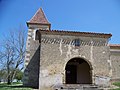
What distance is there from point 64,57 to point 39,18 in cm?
912

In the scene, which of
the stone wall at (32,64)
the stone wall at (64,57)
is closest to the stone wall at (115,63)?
the stone wall at (64,57)

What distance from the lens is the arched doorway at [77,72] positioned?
16.9 m

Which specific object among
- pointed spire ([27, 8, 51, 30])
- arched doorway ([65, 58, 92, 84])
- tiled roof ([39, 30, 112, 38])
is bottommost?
arched doorway ([65, 58, 92, 84])

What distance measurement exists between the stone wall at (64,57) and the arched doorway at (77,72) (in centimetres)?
229

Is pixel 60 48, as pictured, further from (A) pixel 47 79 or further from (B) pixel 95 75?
(B) pixel 95 75

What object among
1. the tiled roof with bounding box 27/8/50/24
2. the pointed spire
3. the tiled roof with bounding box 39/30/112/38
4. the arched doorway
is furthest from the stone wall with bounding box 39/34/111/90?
the tiled roof with bounding box 27/8/50/24

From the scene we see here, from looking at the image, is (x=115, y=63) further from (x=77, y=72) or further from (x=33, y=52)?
(x=33, y=52)

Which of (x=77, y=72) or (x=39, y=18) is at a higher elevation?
(x=39, y=18)

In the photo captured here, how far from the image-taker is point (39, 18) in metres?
21.4

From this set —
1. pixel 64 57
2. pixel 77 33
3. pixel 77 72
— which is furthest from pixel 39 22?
pixel 64 57

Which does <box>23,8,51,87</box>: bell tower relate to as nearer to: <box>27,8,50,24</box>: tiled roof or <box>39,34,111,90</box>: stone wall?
<box>27,8,50,24</box>: tiled roof

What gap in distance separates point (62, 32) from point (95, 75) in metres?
4.77

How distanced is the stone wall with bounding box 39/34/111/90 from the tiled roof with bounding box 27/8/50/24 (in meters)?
6.63

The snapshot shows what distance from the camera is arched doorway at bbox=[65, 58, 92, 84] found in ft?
55.4
